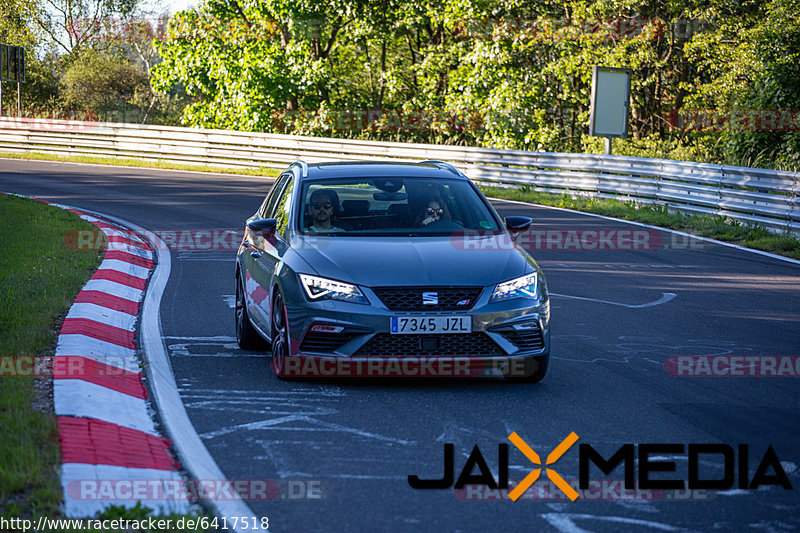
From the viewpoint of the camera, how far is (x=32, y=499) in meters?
4.25

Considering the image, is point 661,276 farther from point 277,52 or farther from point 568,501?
point 277,52

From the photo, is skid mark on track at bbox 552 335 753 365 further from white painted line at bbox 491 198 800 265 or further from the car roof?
white painted line at bbox 491 198 800 265

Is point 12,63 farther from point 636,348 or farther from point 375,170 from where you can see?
point 636,348

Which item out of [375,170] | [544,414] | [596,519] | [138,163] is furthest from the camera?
[138,163]

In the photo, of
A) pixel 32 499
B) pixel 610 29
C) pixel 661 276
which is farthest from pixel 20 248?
pixel 610 29

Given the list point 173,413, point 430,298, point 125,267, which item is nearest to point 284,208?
point 430,298

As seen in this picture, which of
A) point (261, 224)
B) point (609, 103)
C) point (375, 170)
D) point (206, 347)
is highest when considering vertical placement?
point (609, 103)

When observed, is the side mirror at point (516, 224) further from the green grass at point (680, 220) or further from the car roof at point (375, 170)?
the green grass at point (680, 220)

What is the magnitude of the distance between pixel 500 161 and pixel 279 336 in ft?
62.2

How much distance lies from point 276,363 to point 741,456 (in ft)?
10.4

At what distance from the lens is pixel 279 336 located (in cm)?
708

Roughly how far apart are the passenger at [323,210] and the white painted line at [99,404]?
2035 mm

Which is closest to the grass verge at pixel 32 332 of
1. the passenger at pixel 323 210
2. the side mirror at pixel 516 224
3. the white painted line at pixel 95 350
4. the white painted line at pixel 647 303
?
the white painted line at pixel 95 350

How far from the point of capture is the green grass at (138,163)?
30.0m
